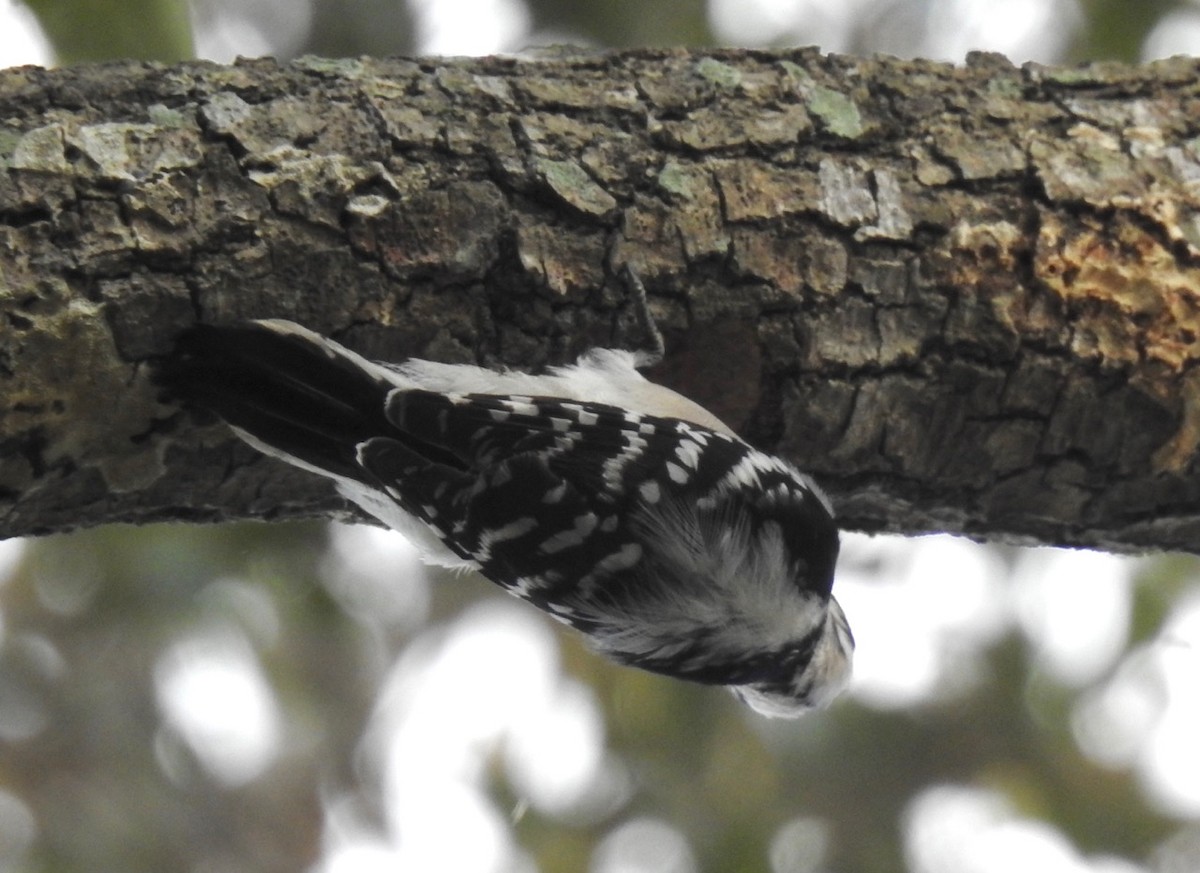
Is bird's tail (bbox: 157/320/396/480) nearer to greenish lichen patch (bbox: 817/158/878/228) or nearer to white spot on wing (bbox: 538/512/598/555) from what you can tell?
white spot on wing (bbox: 538/512/598/555)

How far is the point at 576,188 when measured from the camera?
2811mm

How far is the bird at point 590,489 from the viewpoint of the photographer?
2938 millimetres

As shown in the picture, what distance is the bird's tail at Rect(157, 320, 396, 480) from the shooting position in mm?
2625

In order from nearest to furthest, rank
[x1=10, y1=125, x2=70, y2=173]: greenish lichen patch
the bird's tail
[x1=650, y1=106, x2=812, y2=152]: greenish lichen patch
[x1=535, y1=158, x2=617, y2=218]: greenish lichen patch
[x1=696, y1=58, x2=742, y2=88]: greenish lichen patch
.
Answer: [x1=10, y1=125, x2=70, y2=173]: greenish lichen patch, the bird's tail, [x1=535, y1=158, x2=617, y2=218]: greenish lichen patch, [x1=650, y1=106, x2=812, y2=152]: greenish lichen patch, [x1=696, y1=58, x2=742, y2=88]: greenish lichen patch

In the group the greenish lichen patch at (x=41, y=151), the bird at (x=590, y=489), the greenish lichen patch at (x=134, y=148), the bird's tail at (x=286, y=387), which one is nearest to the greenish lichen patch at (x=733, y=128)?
the bird at (x=590, y=489)

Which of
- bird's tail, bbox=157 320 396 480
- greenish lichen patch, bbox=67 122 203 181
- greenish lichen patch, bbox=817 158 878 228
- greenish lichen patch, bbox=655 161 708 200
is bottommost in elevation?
bird's tail, bbox=157 320 396 480

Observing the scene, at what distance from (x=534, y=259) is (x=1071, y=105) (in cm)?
143

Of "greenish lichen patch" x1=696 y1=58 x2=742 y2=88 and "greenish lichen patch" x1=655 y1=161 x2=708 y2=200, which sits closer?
"greenish lichen patch" x1=655 y1=161 x2=708 y2=200

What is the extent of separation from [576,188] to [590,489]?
0.71 metres

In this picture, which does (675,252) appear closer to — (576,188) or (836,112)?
(576,188)

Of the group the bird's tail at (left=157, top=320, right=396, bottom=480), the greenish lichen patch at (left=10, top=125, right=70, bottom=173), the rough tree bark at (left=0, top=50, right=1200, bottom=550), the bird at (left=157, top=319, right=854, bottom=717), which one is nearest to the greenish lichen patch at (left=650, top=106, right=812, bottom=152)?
the rough tree bark at (left=0, top=50, right=1200, bottom=550)

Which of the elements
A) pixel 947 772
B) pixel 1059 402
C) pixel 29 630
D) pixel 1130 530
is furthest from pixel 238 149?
pixel 947 772

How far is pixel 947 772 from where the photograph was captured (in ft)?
20.9

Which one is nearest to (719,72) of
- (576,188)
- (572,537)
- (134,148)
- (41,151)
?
(576,188)
